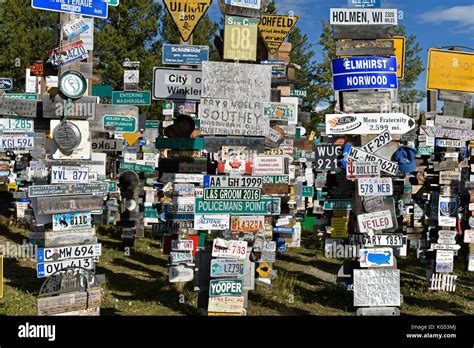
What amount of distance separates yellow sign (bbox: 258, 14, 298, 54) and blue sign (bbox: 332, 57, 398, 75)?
4.35 metres

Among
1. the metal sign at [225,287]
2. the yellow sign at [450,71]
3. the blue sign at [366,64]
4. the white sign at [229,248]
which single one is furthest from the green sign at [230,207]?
the yellow sign at [450,71]

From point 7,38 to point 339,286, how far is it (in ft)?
94.7

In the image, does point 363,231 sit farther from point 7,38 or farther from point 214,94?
point 7,38

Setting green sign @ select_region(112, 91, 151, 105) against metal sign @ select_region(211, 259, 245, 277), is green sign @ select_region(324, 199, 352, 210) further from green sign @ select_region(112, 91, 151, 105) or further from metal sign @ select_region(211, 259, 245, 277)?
green sign @ select_region(112, 91, 151, 105)

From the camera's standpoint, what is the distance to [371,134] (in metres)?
7.14

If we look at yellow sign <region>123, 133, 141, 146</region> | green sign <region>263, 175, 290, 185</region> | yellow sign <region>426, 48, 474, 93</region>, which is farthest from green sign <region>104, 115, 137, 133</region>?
yellow sign <region>123, 133, 141, 146</region>

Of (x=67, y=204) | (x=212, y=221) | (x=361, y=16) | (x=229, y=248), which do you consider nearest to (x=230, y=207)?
(x=212, y=221)

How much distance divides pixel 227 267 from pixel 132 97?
5.92 m

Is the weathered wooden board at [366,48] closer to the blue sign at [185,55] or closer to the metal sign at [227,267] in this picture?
the blue sign at [185,55]

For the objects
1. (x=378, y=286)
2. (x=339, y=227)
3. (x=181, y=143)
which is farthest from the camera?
(x=339, y=227)

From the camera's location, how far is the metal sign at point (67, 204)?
645 centimetres

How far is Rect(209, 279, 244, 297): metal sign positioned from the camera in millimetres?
7055

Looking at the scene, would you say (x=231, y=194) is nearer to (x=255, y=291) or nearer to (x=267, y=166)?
(x=267, y=166)
